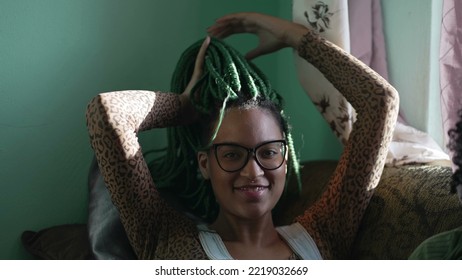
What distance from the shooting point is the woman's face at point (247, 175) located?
1273 mm

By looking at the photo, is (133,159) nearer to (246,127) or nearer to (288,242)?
(246,127)

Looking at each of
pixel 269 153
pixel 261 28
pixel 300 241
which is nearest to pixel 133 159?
pixel 269 153

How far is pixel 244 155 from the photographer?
4.20ft

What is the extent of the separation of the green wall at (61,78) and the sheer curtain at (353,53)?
1.17 feet

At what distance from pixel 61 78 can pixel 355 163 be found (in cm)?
71

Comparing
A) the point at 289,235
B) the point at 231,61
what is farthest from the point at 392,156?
the point at 231,61

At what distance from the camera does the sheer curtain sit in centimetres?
150

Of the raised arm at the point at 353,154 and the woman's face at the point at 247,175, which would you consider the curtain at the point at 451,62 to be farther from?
the woman's face at the point at 247,175

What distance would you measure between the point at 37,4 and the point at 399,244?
3.08 ft

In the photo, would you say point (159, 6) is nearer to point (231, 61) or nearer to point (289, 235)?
point (231, 61)

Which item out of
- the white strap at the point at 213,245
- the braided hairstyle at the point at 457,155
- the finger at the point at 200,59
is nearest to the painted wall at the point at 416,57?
the braided hairstyle at the point at 457,155

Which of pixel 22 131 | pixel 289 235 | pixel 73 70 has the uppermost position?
pixel 73 70

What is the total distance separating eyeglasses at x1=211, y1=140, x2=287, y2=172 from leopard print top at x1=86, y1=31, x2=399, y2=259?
0.48 feet

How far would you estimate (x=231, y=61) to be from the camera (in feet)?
4.52
